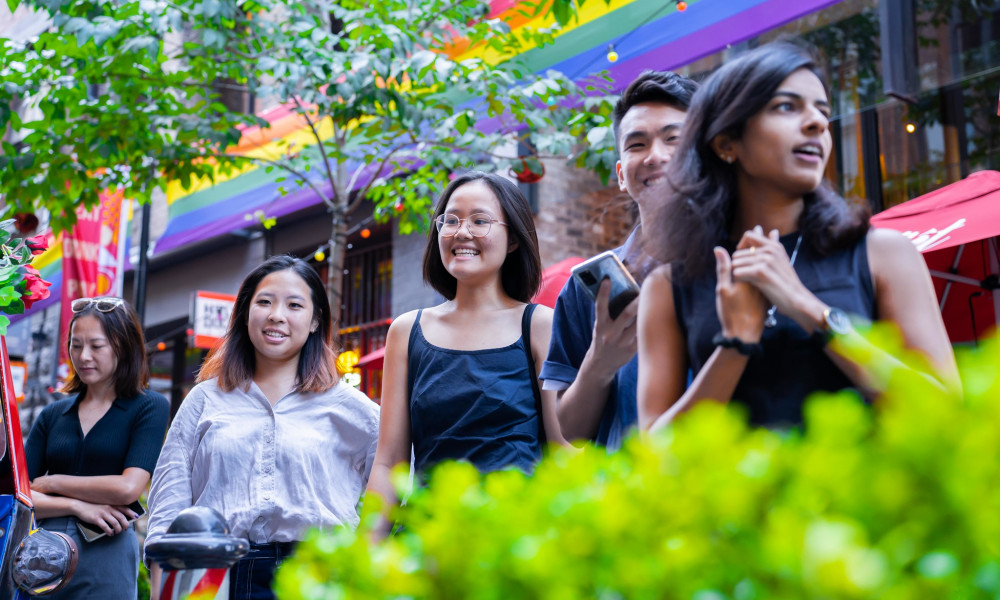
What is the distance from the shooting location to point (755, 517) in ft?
2.77

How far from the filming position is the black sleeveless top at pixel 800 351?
1.74m

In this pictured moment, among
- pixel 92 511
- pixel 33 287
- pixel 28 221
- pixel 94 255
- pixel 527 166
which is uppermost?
pixel 94 255

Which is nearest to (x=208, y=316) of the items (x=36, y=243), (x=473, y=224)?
(x=36, y=243)

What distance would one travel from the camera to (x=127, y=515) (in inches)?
182

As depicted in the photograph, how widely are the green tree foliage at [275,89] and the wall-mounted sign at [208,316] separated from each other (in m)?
3.65

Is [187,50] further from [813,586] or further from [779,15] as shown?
[813,586]

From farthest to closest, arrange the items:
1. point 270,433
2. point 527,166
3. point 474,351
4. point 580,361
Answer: point 527,166, point 270,433, point 474,351, point 580,361

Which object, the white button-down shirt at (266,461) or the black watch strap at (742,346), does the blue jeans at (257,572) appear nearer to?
the white button-down shirt at (266,461)

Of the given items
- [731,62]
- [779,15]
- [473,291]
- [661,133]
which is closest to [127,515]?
[473,291]

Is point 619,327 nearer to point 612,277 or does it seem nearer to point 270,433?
point 612,277

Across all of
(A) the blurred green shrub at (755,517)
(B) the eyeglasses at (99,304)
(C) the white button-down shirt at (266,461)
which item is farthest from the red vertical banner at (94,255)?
(A) the blurred green shrub at (755,517)

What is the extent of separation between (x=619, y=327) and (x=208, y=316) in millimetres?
11154

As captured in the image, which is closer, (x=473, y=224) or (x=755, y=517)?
(x=755, y=517)

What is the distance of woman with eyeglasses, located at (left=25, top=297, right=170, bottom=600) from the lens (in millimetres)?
4492
